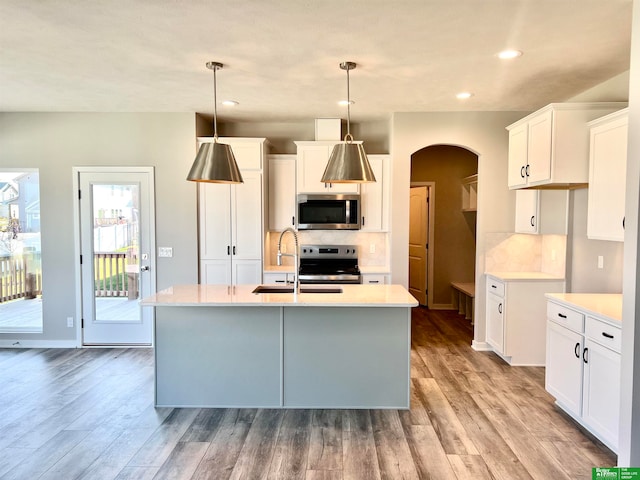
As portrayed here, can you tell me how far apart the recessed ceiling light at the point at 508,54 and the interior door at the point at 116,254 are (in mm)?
3641

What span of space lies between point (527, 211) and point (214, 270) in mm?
3493

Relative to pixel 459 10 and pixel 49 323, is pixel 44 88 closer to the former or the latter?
pixel 49 323

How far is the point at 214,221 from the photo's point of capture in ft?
14.8

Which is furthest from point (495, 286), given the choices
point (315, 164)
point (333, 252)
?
point (315, 164)

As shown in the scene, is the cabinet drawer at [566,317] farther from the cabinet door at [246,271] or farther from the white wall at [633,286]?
the cabinet door at [246,271]

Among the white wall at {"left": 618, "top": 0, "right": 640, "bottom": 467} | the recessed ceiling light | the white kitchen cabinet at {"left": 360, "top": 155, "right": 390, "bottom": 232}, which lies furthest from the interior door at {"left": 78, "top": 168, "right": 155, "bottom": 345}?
the white wall at {"left": 618, "top": 0, "right": 640, "bottom": 467}

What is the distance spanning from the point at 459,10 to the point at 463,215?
4527mm

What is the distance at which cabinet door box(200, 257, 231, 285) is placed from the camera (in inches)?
178

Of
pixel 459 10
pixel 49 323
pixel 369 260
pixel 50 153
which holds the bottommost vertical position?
pixel 49 323

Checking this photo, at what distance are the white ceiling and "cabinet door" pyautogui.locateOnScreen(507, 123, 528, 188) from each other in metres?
0.37

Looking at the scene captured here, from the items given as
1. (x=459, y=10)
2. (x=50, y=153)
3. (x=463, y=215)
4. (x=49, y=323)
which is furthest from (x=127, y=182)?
(x=463, y=215)

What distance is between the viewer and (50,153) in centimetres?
441

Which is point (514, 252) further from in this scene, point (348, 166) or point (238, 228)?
point (238, 228)

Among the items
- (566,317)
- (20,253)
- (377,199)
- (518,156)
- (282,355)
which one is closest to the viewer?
(566,317)
